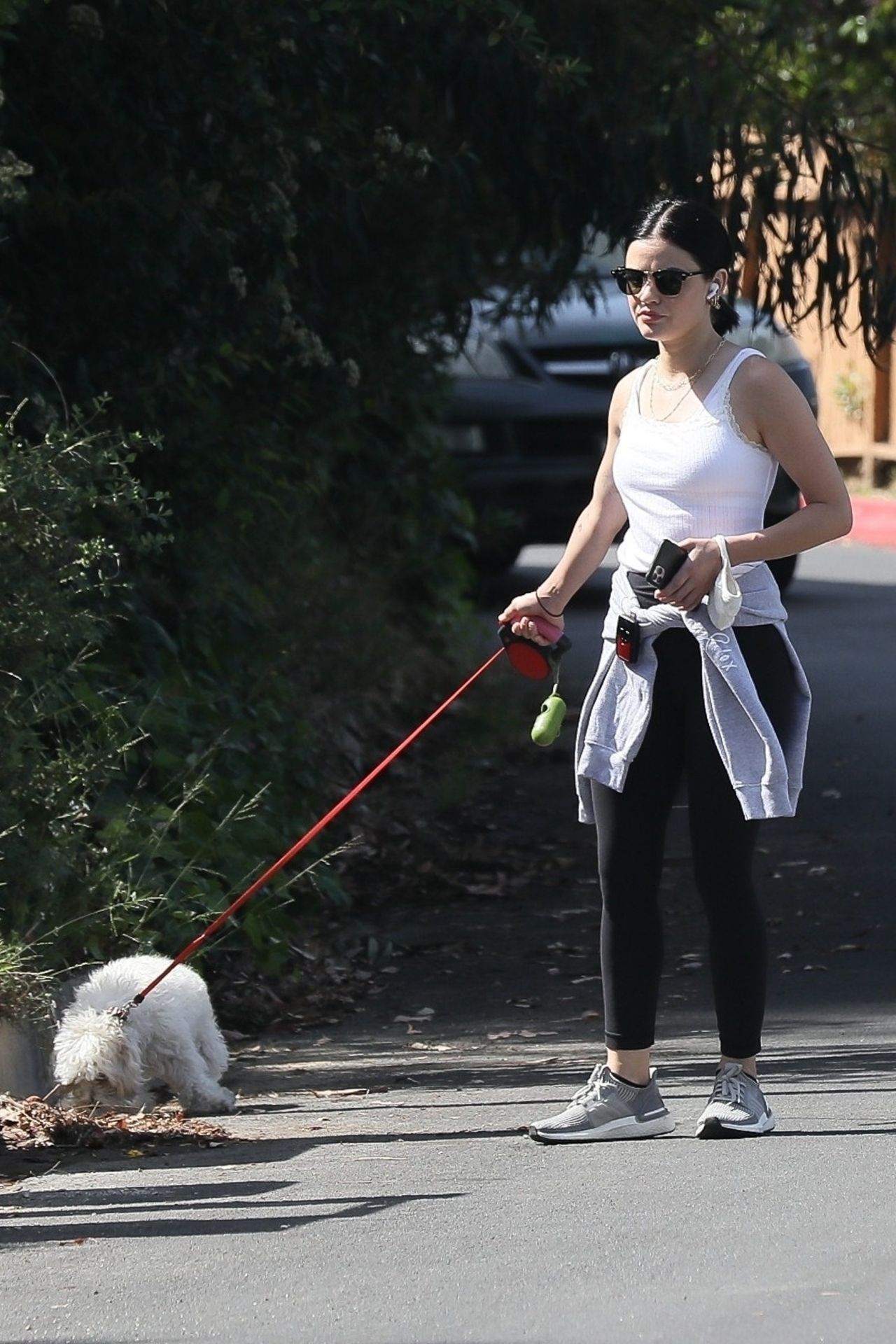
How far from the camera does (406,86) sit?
8297mm

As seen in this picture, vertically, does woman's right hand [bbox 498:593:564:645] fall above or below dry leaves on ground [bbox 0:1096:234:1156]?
above

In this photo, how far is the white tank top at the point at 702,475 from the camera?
4715 millimetres

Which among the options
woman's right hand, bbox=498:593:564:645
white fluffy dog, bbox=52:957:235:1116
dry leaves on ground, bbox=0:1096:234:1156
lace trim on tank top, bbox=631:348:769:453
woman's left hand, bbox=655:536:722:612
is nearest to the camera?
woman's left hand, bbox=655:536:722:612

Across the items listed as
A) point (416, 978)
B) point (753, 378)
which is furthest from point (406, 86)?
point (753, 378)

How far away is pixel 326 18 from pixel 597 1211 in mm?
4468

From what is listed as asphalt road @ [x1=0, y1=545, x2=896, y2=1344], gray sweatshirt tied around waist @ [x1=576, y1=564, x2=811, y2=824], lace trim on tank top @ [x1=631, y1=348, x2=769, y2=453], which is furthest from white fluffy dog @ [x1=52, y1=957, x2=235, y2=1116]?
lace trim on tank top @ [x1=631, y1=348, x2=769, y2=453]

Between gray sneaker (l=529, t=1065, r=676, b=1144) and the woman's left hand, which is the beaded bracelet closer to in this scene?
the woman's left hand

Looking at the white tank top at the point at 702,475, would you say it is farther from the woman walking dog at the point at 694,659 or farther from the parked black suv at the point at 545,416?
the parked black suv at the point at 545,416

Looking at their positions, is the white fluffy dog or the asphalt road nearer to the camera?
the asphalt road

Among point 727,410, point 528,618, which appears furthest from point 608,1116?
point 727,410

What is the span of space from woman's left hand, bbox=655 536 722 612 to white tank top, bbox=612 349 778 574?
0.35 feet

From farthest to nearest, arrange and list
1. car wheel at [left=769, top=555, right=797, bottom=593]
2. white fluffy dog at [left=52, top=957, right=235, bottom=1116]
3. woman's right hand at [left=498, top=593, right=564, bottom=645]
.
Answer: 1. car wheel at [left=769, top=555, right=797, bottom=593]
2. white fluffy dog at [left=52, top=957, right=235, bottom=1116]
3. woman's right hand at [left=498, top=593, right=564, bottom=645]

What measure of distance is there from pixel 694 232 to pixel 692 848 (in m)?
1.29

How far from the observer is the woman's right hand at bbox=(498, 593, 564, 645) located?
16.5 feet
